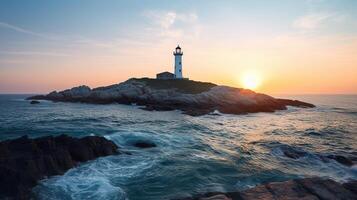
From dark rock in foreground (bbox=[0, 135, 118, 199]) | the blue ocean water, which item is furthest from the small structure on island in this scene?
dark rock in foreground (bbox=[0, 135, 118, 199])

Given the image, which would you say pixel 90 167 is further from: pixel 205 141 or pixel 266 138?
pixel 266 138

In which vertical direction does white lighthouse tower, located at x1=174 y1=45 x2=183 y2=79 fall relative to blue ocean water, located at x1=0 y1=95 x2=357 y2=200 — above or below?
above

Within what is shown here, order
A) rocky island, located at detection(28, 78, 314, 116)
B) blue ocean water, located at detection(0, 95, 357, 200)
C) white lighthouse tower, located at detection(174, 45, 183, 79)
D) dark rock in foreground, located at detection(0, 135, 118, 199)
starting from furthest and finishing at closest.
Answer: white lighthouse tower, located at detection(174, 45, 183, 79)
rocky island, located at detection(28, 78, 314, 116)
blue ocean water, located at detection(0, 95, 357, 200)
dark rock in foreground, located at detection(0, 135, 118, 199)

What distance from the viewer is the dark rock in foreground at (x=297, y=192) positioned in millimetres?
12398

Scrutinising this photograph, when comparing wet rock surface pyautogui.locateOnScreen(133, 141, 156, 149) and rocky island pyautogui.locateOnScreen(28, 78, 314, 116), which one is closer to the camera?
wet rock surface pyautogui.locateOnScreen(133, 141, 156, 149)

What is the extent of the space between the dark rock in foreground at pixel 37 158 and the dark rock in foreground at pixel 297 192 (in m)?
8.00

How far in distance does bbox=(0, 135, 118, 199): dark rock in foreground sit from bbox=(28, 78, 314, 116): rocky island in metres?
31.2

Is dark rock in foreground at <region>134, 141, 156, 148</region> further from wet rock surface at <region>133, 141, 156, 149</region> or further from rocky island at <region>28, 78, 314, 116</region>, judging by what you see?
rocky island at <region>28, 78, 314, 116</region>

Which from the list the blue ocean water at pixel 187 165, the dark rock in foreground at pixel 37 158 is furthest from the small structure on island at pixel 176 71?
the dark rock in foreground at pixel 37 158

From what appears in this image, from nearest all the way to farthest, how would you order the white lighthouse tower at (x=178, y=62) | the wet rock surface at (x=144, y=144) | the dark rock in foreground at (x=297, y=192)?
the dark rock in foreground at (x=297, y=192), the wet rock surface at (x=144, y=144), the white lighthouse tower at (x=178, y=62)

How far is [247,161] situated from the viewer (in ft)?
68.3

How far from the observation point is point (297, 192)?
42.6ft

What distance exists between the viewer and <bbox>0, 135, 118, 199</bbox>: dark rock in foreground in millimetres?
13452

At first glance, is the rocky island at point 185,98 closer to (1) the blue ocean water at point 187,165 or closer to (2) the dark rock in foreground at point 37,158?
(1) the blue ocean water at point 187,165
